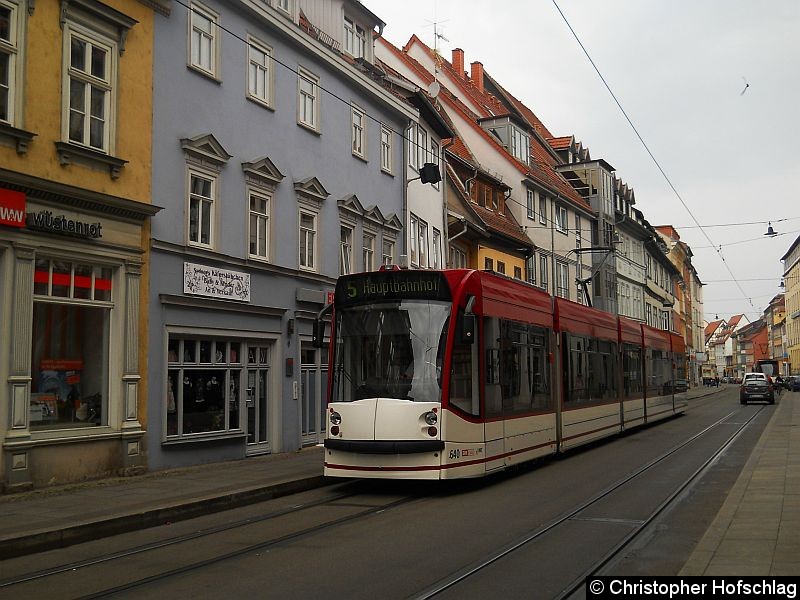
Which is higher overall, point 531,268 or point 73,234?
point 531,268

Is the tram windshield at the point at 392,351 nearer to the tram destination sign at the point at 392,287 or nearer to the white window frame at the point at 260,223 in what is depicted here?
the tram destination sign at the point at 392,287

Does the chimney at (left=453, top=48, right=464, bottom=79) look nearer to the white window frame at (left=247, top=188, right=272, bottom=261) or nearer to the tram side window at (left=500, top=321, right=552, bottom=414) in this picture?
the white window frame at (left=247, top=188, right=272, bottom=261)

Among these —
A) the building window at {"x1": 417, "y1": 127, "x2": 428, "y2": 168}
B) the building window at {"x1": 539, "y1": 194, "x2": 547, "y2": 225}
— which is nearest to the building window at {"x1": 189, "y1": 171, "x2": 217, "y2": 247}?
the building window at {"x1": 417, "y1": 127, "x2": 428, "y2": 168}

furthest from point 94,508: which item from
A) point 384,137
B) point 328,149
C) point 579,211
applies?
point 579,211

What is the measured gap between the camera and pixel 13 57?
1297cm

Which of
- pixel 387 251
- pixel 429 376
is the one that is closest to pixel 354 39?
pixel 387 251

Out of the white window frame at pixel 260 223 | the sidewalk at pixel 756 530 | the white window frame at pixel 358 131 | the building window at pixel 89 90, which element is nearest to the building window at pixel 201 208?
the white window frame at pixel 260 223

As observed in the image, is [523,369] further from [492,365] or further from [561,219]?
[561,219]

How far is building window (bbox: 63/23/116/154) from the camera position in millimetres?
13992

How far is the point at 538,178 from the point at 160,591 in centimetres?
3854

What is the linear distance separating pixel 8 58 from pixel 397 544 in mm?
9105

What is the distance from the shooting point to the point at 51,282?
1359cm

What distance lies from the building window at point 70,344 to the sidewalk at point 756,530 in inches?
379

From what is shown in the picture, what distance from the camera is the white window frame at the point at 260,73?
1918cm
